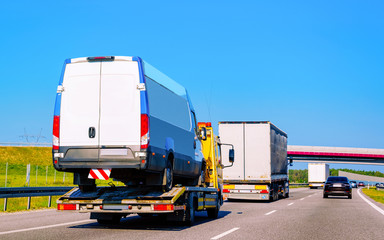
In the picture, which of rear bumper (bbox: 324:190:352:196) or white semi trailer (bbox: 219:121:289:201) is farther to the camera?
rear bumper (bbox: 324:190:352:196)

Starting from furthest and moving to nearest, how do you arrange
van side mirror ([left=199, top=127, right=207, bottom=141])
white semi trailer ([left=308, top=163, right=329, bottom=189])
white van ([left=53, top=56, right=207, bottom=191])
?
white semi trailer ([left=308, top=163, right=329, bottom=189]) < van side mirror ([left=199, top=127, right=207, bottom=141]) < white van ([left=53, top=56, right=207, bottom=191])

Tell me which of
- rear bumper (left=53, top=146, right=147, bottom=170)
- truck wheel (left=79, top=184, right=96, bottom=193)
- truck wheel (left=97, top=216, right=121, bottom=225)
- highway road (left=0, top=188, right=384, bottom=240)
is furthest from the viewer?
truck wheel (left=97, top=216, right=121, bottom=225)

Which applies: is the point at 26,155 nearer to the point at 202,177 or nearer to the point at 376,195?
the point at 376,195

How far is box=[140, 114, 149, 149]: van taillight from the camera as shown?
10.2 m

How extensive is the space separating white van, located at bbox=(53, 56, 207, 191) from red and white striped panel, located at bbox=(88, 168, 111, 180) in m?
0.02

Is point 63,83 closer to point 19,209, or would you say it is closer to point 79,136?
point 79,136

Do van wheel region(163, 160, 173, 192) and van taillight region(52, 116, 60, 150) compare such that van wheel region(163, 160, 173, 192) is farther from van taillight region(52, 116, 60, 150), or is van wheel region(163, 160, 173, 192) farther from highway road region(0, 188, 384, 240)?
van taillight region(52, 116, 60, 150)

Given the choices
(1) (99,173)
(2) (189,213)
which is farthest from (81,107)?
(2) (189,213)

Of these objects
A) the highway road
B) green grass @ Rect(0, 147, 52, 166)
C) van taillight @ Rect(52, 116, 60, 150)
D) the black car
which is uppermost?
green grass @ Rect(0, 147, 52, 166)

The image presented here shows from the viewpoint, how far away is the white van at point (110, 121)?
10.3m

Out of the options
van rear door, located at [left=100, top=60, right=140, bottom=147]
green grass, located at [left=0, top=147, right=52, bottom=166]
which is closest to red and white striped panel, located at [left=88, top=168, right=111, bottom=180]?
van rear door, located at [left=100, top=60, right=140, bottom=147]

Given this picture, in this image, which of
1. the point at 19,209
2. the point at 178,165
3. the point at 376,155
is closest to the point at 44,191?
→ the point at 19,209

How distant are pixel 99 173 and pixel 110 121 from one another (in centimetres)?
107

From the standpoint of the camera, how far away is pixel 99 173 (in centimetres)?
1041
